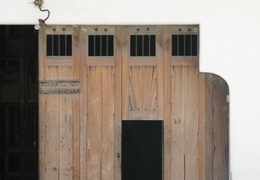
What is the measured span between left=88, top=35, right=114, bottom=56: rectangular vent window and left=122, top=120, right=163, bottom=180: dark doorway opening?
2.94ft

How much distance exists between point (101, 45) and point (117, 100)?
0.71 metres

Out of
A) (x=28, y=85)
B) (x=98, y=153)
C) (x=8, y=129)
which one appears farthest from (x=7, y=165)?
(x=98, y=153)

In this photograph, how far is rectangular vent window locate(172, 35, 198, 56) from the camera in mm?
6129

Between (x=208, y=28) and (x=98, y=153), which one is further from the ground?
(x=208, y=28)

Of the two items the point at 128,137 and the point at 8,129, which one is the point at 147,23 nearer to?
the point at 128,137

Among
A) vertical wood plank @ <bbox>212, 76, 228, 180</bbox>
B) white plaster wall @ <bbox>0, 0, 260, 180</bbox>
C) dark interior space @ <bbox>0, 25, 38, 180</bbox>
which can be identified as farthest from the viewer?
dark interior space @ <bbox>0, 25, 38, 180</bbox>

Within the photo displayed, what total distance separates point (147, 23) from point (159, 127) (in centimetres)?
128

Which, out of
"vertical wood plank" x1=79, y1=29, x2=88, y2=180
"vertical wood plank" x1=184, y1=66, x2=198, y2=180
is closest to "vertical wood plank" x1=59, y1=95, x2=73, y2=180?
"vertical wood plank" x1=79, y1=29, x2=88, y2=180

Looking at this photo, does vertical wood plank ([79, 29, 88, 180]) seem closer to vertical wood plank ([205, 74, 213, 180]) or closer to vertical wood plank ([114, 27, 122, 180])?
vertical wood plank ([114, 27, 122, 180])

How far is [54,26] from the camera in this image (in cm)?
609

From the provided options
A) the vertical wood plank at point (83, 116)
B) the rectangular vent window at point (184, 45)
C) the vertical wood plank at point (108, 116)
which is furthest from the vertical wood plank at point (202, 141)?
the vertical wood plank at point (83, 116)

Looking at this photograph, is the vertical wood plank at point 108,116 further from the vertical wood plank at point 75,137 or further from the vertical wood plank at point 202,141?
the vertical wood plank at point 202,141

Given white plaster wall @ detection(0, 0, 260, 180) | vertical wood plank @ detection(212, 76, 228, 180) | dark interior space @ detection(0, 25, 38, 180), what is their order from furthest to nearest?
dark interior space @ detection(0, 25, 38, 180)
vertical wood plank @ detection(212, 76, 228, 180)
white plaster wall @ detection(0, 0, 260, 180)

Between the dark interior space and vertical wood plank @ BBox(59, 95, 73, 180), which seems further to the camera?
the dark interior space
